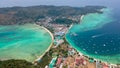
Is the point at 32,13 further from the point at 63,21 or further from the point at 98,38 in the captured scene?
the point at 98,38

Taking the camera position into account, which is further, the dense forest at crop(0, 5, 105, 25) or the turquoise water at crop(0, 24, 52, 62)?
the dense forest at crop(0, 5, 105, 25)

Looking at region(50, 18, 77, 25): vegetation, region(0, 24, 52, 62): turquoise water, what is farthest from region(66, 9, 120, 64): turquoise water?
region(0, 24, 52, 62): turquoise water

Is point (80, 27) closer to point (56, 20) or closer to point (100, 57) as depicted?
point (56, 20)

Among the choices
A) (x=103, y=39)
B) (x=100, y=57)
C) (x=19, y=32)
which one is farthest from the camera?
(x=19, y=32)

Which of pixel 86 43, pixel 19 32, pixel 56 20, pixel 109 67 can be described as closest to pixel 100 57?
pixel 109 67

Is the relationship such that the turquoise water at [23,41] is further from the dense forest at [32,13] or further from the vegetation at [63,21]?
the vegetation at [63,21]

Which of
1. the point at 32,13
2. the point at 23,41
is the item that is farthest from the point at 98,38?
the point at 32,13

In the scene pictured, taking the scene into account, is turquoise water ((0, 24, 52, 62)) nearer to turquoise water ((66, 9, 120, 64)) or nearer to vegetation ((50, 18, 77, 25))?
turquoise water ((66, 9, 120, 64))
